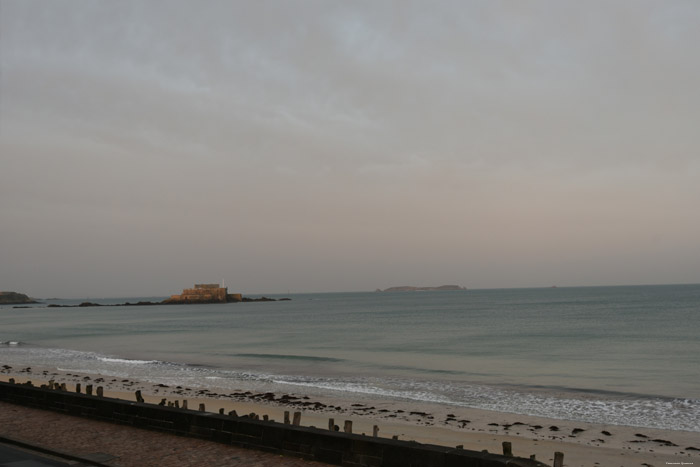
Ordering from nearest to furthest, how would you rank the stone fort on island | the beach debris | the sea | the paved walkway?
the paved walkway
the beach debris
the sea
the stone fort on island

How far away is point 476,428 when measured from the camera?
16531 millimetres

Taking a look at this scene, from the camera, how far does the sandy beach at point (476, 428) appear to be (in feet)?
44.5

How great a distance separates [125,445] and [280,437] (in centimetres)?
294

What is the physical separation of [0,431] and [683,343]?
144ft

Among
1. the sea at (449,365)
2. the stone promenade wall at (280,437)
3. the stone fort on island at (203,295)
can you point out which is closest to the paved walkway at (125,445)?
the stone promenade wall at (280,437)

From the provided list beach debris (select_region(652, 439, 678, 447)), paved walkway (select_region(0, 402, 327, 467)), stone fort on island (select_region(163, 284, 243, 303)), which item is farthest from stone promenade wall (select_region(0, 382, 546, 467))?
stone fort on island (select_region(163, 284, 243, 303))

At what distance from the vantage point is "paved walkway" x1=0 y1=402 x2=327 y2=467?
340 inches

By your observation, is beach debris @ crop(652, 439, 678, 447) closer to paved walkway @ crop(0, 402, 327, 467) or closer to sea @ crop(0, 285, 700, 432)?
sea @ crop(0, 285, 700, 432)

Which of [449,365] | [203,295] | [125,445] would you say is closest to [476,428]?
[125,445]

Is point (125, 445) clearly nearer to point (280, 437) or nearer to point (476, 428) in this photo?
point (280, 437)

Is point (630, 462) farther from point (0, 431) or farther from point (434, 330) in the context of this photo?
point (434, 330)

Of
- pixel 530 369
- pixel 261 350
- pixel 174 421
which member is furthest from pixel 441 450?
pixel 261 350

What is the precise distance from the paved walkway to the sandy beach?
6930 millimetres

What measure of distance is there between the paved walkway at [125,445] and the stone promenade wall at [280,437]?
5.7 inches
